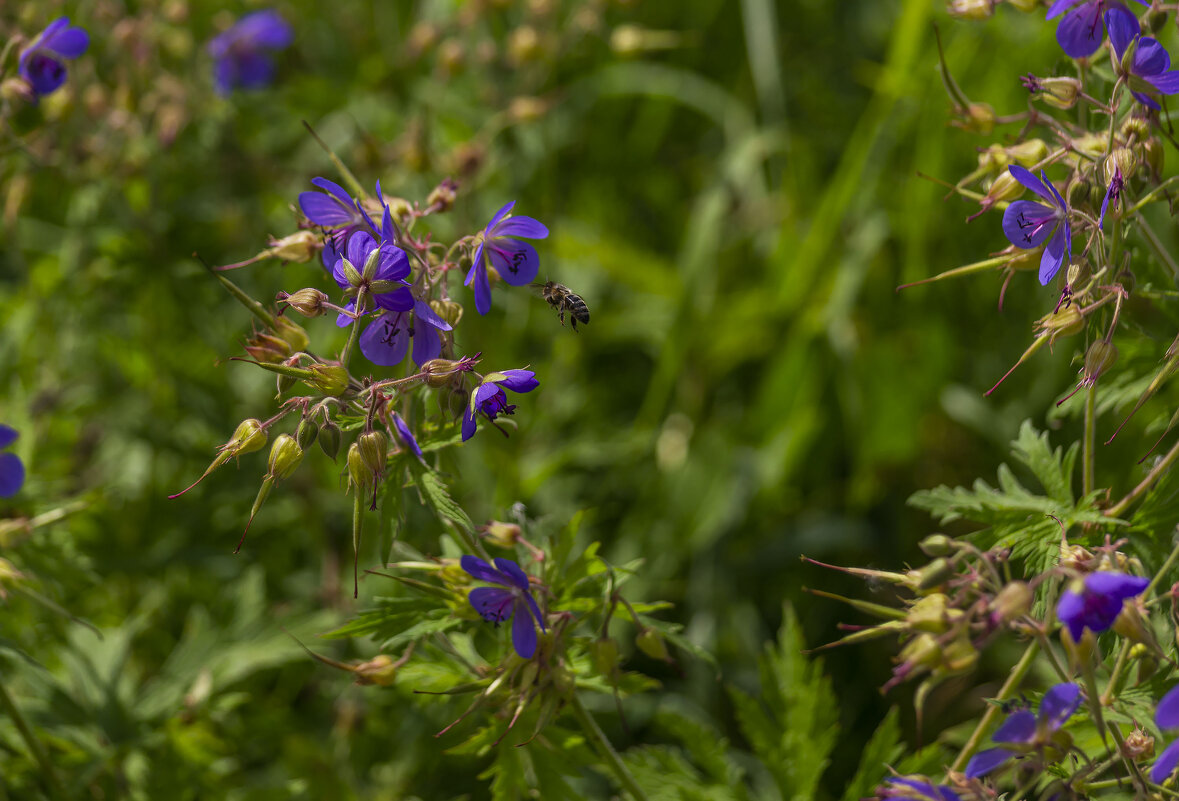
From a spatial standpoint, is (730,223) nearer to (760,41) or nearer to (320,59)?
(760,41)

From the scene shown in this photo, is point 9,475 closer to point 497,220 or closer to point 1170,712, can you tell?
point 497,220

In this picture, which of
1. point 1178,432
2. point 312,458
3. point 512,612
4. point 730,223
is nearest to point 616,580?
point 512,612

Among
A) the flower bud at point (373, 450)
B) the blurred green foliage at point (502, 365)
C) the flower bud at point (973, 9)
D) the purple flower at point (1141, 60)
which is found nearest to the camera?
the flower bud at point (373, 450)

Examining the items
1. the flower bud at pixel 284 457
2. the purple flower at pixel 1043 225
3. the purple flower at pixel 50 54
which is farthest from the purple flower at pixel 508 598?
the purple flower at pixel 50 54

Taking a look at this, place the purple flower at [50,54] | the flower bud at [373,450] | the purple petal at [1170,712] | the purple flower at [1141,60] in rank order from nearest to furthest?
the purple petal at [1170,712]
the flower bud at [373,450]
the purple flower at [1141,60]
the purple flower at [50,54]

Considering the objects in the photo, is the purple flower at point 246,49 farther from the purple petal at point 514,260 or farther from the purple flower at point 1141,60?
the purple flower at point 1141,60

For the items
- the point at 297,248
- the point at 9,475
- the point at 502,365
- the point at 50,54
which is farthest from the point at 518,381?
the point at 502,365
